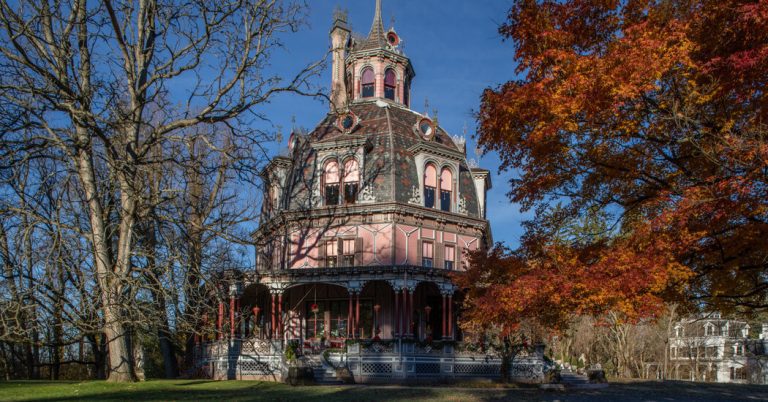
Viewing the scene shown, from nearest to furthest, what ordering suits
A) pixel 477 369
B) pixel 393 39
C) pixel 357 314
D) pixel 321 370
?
pixel 321 370
pixel 477 369
pixel 357 314
pixel 393 39

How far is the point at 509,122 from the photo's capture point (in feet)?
40.8

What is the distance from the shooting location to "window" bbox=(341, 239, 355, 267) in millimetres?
32369

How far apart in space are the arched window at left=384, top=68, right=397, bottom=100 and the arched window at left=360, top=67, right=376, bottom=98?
2.77 feet

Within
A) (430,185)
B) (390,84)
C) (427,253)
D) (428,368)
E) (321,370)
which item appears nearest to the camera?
(321,370)

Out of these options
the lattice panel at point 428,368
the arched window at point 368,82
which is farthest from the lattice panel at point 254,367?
the arched window at point 368,82

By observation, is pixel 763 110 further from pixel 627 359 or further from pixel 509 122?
pixel 627 359

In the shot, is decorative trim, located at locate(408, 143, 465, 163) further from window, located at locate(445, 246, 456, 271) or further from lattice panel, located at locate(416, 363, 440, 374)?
lattice panel, located at locate(416, 363, 440, 374)

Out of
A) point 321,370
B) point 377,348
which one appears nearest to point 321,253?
point 377,348

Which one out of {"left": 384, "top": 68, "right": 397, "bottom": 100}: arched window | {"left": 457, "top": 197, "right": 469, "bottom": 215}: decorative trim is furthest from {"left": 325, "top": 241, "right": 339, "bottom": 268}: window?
{"left": 384, "top": 68, "right": 397, "bottom": 100}: arched window

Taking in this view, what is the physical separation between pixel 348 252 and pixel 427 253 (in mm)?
4078

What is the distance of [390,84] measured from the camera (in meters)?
41.0

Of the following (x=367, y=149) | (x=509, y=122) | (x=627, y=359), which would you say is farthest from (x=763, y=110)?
(x=627, y=359)

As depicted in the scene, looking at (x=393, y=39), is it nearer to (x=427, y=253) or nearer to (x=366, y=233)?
(x=366, y=233)

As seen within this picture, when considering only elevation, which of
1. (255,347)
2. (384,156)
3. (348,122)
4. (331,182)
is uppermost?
(348,122)
